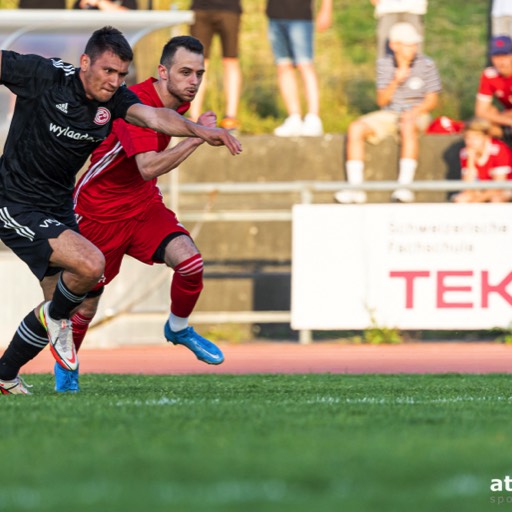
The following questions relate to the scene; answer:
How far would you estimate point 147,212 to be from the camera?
29.6 feet

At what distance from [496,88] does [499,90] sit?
0.04 m

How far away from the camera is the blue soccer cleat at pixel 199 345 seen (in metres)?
8.91

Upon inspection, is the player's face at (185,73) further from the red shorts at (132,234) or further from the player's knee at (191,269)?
the player's knee at (191,269)

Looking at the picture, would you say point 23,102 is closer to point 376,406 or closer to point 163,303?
point 376,406

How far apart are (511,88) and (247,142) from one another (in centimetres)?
312

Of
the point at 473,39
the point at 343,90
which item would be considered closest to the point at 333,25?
the point at 473,39

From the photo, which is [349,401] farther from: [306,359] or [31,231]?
[306,359]

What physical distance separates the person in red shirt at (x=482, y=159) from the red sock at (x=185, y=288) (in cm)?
616

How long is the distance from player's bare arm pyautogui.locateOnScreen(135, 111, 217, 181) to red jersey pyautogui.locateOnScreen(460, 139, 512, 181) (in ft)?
23.6

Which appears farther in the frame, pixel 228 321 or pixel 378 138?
pixel 378 138

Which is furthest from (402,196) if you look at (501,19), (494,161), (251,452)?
(251,452)

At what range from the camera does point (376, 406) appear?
705cm

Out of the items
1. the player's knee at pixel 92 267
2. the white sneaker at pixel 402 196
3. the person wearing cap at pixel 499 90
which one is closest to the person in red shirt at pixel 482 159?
the person wearing cap at pixel 499 90

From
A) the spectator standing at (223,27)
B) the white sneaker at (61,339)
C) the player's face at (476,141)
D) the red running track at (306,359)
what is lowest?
the red running track at (306,359)
